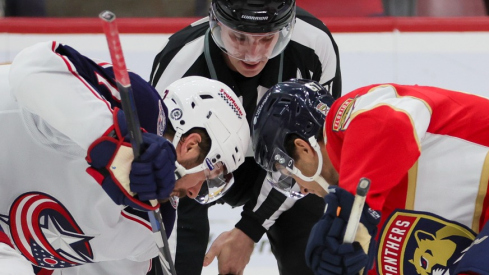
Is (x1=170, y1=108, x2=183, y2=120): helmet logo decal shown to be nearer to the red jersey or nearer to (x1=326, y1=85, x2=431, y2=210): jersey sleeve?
the red jersey

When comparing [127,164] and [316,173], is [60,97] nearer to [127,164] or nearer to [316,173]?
[127,164]

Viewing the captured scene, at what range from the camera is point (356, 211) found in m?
2.00

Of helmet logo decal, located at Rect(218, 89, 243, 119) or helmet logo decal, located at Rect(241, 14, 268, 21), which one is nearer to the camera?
helmet logo decal, located at Rect(218, 89, 243, 119)

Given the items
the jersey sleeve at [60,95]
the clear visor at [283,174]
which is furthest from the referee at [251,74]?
the jersey sleeve at [60,95]

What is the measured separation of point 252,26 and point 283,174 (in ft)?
1.76

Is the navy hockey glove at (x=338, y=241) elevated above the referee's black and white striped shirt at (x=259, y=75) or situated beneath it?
elevated above

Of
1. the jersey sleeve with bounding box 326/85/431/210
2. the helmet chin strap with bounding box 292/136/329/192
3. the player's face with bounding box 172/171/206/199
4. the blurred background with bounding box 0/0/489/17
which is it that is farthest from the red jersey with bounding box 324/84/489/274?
the blurred background with bounding box 0/0/489/17

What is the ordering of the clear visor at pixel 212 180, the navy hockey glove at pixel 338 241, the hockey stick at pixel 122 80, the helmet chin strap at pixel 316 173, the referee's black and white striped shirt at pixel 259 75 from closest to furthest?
the hockey stick at pixel 122 80
the navy hockey glove at pixel 338 241
the helmet chin strap at pixel 316 173
the clear visor at pixel 212 180
the referee's black and white striped shirt at pixel 259 75

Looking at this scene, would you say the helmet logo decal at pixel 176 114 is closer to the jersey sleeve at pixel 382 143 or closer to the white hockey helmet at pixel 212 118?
the white hockey helmet at pixel 212 118

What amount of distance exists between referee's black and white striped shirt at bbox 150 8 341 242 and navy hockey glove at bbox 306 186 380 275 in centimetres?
113

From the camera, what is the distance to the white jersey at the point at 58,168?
2.15 metres

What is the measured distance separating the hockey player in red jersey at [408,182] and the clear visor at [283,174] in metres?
0.16

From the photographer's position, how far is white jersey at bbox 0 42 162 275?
215cm

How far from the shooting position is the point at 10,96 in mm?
2383
